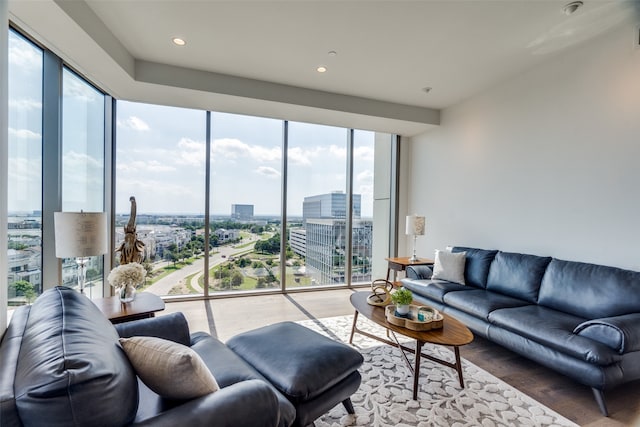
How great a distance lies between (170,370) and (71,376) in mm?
332

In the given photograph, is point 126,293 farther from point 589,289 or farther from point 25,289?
point 589,289

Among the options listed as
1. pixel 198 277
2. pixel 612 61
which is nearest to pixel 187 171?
pixel 198 277

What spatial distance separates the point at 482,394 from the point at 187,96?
167 inches

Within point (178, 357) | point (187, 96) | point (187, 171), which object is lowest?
point (178, 357)

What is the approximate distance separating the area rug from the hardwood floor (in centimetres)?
17

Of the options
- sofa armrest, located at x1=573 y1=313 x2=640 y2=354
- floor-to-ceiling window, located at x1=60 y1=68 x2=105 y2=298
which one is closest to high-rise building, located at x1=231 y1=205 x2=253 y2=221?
floor-to-ceiling window, located at x1=60 y1=68 x2=105 y2=298

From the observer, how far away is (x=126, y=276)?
2.33m

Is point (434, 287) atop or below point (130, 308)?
below

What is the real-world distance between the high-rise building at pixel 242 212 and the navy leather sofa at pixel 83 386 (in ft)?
10.7

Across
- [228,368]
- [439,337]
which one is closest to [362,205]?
[439,337]

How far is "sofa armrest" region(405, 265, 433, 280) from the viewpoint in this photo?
407 cm

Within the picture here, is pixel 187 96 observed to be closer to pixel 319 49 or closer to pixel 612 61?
pixel 319 49

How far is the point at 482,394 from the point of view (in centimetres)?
220

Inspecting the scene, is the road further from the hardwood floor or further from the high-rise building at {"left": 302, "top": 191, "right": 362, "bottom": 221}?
the high-rise building at {"left": 302, "top": 191, "right": 362, "bottom": 221}
